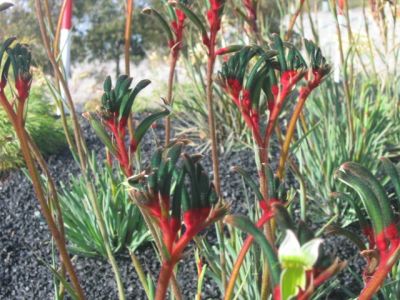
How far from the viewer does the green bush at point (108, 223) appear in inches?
89.0

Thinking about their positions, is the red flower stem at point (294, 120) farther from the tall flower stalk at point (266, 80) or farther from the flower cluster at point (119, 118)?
the flower cluster at point (119, 118)

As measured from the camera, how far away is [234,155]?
3.39 meters

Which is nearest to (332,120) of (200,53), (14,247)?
(14,247)

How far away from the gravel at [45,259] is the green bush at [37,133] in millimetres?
279

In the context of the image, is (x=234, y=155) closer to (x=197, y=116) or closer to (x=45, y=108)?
(x=197, y=116)

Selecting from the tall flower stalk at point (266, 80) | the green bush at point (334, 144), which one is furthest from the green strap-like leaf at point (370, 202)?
the green bush at point (334, 144)

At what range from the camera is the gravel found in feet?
7.00

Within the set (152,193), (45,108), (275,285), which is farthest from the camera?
(45,108)

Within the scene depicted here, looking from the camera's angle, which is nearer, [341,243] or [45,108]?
[341,243]

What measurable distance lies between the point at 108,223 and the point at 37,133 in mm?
1471

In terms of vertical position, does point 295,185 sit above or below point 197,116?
below

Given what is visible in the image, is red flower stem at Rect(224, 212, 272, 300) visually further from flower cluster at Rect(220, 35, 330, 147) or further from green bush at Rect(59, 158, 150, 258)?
green bush at Rect(59, 158, 150, 258)

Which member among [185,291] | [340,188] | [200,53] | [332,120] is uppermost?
[200,53]

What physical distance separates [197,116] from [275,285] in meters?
3.04
